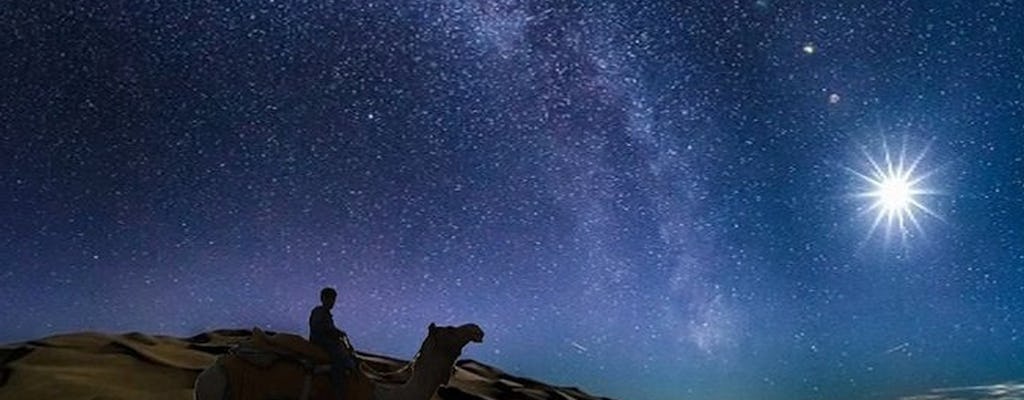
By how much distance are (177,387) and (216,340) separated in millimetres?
4174

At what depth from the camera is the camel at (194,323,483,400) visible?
7242 mm

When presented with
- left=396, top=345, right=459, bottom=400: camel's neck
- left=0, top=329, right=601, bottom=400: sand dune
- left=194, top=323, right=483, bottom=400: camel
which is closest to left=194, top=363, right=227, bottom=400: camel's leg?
left=194, top=323, right=483, bottom=400: camel

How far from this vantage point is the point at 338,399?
757cm

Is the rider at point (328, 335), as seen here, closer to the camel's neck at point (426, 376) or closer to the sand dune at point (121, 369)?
the camel's neck at point (426, 376)

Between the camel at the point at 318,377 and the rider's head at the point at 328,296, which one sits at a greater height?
the rider's head at the point at 328,296

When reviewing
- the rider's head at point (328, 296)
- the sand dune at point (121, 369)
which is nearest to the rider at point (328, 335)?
the rider's head at point (328, 296)

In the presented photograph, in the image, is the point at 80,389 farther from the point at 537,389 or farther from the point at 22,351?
the point at 537,389

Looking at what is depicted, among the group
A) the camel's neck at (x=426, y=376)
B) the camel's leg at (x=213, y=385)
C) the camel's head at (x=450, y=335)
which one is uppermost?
the camel's head at (x=450, y=335)

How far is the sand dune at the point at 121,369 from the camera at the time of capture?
465 inches

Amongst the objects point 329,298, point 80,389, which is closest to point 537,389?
point 80,389

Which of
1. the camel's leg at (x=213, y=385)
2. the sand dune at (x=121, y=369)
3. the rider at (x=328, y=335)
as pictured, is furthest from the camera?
the sand dune at (x=121, y=369)

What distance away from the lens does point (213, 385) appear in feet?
23.6

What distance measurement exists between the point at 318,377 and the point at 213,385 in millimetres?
951

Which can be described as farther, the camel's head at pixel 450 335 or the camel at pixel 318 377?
the camel's head at pixel 450 335
